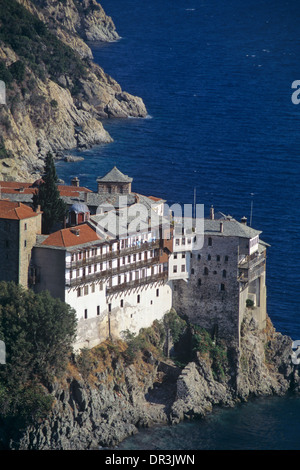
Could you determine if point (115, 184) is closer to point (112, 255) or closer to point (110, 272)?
point (112, 255)

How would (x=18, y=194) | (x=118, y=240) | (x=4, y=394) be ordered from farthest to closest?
1. (x=18, y=194)
2. (x=118, y=240)
3. (x=4, y=394)

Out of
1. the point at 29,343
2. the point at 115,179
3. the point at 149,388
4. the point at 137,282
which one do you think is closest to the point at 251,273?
the point at 137,282

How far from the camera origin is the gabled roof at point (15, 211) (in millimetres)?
155250

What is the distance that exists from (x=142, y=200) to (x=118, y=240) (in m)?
13.8

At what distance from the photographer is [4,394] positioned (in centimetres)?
→ 15062

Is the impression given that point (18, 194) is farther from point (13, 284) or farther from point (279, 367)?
point (279, 367)

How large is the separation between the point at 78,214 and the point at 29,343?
61.8 feet

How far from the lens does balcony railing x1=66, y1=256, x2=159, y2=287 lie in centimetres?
15546

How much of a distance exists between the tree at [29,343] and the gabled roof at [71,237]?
5.54m

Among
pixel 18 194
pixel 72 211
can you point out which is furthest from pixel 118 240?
pixel 18 194

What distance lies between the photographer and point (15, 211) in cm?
15600

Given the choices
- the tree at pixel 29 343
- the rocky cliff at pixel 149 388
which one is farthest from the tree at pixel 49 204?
the rocky cliff at pixel 149 388

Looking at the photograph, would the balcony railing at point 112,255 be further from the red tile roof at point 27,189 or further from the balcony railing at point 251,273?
the red tile roof at point 27,189

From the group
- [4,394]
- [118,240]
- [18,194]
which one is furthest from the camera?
[18,194]
